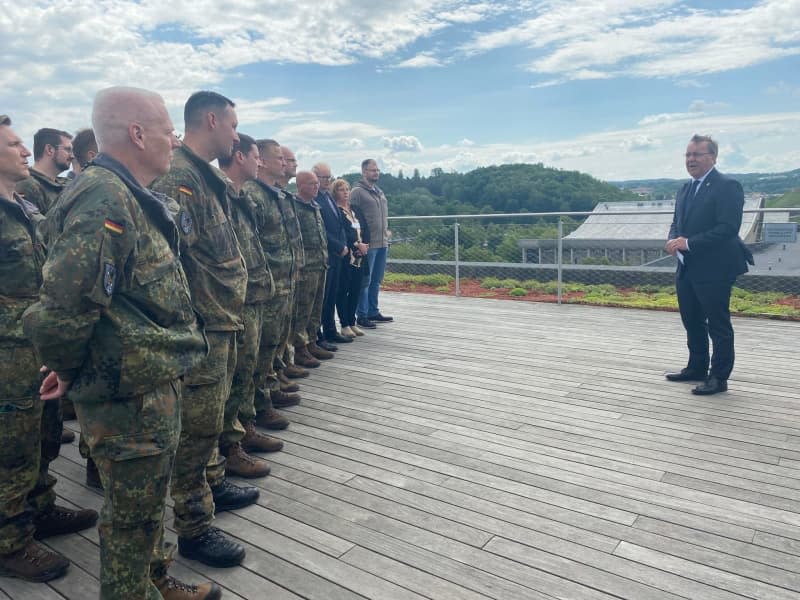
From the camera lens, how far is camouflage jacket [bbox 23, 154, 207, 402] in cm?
146

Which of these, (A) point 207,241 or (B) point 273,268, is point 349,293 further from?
(A) point 207,241

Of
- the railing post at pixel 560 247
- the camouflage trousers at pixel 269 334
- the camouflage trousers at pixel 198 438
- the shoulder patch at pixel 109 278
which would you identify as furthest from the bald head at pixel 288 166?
the railing post at pixel 560 247

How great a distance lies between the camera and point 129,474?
5.23 feet

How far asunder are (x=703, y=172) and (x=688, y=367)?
1332 millimetres

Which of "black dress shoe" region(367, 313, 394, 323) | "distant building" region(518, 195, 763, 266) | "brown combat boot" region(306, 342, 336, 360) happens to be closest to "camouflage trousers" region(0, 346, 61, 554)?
"brown combat boot" region(306, 342, 336, 360)

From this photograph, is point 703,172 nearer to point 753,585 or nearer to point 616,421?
point 616,421

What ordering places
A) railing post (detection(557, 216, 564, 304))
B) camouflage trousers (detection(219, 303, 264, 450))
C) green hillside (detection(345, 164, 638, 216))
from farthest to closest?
green hillside (detection(345, 164, 638, 216)), railing post (detection(557, 216, 564, 304)), camouflage trousers (detection(219, 303, 264, 450))

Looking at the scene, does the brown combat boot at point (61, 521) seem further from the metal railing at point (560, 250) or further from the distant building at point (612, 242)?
the distant building at point (612, 242)

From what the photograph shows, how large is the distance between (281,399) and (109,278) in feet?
8.28

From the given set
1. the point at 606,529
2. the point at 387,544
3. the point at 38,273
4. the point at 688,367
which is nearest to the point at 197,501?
the point at 387,544

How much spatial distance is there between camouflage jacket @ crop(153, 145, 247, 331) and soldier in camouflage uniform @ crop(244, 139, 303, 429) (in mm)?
893

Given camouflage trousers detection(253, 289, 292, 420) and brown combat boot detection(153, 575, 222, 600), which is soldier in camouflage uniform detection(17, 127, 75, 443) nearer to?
camouflage trousers detection(253, 289, 292, 420)

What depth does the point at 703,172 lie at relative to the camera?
392 cm

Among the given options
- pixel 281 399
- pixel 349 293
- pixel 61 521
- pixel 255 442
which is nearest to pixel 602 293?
pixel 349 293
